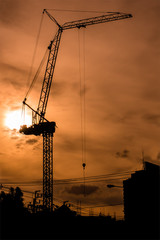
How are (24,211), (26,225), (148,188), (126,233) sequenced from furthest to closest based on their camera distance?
(24,211)
(148,188)
(26,225)
(126,233)

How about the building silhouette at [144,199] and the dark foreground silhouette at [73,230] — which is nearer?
the dark foreground silhouette at [73,230]

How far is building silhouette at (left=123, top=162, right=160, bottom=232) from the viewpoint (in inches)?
2928

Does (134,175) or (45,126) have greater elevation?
(45,126)

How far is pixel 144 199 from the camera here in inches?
3142

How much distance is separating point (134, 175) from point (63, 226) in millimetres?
25983

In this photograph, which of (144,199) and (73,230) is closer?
(73,230)

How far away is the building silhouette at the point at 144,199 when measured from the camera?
74.4 meters

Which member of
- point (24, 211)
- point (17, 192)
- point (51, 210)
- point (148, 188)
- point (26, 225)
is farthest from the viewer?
point (17, 192)

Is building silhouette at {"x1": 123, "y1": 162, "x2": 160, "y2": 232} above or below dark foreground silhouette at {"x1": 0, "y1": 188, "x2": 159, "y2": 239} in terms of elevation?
above

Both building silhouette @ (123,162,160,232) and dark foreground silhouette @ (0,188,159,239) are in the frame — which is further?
building silhouette @ (123,162,160,232)

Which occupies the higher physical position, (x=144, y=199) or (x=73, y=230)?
(x=144, y=199)

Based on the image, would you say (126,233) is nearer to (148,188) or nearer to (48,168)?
(148,188)

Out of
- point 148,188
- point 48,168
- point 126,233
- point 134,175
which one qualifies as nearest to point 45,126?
point 48,168

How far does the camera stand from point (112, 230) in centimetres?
6575
